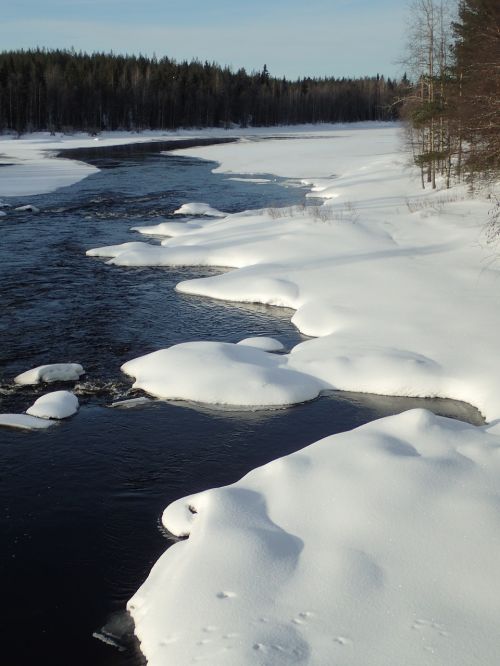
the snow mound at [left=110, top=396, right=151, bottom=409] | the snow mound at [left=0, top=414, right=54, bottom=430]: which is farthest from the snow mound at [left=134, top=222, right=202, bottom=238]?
the snow mound at [left=0, top=414, right=54, bottom=430]

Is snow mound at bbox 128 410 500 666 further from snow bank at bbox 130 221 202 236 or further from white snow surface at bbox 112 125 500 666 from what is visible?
snow bank at bbox 130 221 202 236

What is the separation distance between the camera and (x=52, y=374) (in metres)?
10.9

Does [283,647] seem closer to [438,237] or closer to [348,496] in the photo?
[348,496]

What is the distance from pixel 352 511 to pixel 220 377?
4.28m

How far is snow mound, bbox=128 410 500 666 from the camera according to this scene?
502 centimetres

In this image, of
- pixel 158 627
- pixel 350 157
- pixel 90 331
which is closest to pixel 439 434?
pixel 158 627

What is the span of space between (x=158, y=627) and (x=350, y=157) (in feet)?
152

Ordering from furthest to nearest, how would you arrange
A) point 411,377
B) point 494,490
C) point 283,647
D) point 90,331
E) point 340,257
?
point 340,257 → point 90,331 → point 411,377 → point 494,490 → point 283,647

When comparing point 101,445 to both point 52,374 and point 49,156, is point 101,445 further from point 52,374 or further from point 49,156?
point 49,156

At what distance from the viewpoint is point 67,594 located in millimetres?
6215

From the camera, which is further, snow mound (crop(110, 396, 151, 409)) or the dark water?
snow mound (crop(110, 396, 151, 409))

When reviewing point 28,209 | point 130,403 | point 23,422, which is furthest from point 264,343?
point 28,209

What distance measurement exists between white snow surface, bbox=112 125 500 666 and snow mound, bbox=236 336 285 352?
0.44 metres

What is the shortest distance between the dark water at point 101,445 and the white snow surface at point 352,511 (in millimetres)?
402
